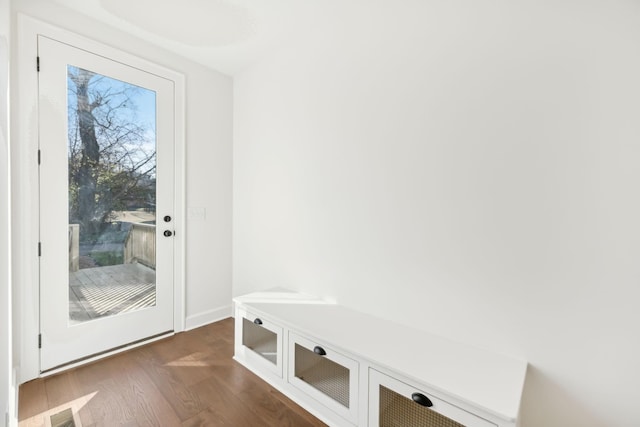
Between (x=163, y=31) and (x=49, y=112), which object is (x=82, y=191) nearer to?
(x=49, y=112)

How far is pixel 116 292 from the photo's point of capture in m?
2.30

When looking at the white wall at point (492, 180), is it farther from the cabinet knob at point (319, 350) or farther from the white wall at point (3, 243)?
the white wall at point (3, 243)

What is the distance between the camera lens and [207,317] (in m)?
2.88

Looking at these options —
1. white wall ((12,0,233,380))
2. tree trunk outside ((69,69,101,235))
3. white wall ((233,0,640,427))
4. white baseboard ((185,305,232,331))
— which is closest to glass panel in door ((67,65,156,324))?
tree trunk outside ((69,69,101,235))

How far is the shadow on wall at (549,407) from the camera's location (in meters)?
1.23

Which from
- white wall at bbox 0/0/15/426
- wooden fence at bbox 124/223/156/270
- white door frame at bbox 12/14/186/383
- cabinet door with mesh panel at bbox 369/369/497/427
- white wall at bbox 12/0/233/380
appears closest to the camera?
white wall at bbox 0/0/15/426

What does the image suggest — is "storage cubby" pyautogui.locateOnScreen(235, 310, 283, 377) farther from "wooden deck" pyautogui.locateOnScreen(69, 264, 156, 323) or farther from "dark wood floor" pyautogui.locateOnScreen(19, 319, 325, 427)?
"wooden deck" pyautogui.locateOnScreen(69, 264, 156, 323)

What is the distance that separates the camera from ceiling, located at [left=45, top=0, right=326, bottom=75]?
194cm

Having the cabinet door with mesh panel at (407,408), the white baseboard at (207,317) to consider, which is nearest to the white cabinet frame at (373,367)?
the cabinet door with mesh panel at (407,408)

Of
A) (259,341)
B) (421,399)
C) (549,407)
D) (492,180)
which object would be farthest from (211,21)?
(549,407)

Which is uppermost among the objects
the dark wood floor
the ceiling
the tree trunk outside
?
the ceiling

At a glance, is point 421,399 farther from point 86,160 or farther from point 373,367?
point 86,160

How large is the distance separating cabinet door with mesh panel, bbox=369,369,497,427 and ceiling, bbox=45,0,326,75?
233 cm

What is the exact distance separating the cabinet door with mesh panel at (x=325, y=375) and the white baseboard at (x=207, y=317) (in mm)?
1422
